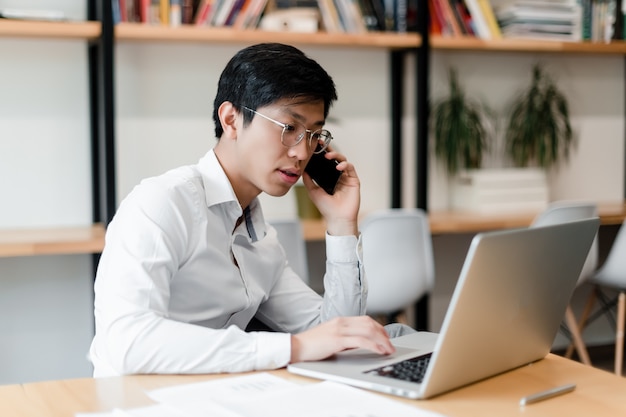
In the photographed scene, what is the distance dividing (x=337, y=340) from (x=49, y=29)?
2.27 metres

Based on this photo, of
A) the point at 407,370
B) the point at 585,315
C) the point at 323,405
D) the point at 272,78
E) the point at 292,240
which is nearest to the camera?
the point at 323,405

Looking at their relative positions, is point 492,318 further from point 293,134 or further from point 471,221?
point 471,221

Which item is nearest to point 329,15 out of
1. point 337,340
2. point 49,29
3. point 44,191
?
point 49,29

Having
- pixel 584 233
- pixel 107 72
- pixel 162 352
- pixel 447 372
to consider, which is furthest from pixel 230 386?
pixel 107 72

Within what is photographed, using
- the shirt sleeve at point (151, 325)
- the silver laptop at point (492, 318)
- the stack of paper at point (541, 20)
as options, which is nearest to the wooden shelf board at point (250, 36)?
the stack of paper at point (541, 20)

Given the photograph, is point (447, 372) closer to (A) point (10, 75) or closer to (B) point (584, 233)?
(B) point (584, 233)

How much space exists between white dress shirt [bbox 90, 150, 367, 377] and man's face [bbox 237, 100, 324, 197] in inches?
3.0

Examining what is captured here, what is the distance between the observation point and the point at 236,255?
5.73ft

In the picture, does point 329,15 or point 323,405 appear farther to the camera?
point 329,15

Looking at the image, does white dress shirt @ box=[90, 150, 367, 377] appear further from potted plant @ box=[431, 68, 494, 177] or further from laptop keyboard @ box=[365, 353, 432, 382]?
potted plant @ box=[431, 68, 494, 177]

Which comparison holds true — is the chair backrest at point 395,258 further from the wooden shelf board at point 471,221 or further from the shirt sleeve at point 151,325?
the shirt sleeve at point 151,325

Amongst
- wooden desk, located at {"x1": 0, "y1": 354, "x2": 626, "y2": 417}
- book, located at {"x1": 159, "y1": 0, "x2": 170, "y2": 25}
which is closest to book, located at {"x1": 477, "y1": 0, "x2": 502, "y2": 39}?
book, located at {"x1": 159, "y1": 0, "x2": 170, "y2": 25}

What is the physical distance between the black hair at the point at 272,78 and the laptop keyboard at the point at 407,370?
0.56 metres

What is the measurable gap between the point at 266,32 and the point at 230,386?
2.39 meters
